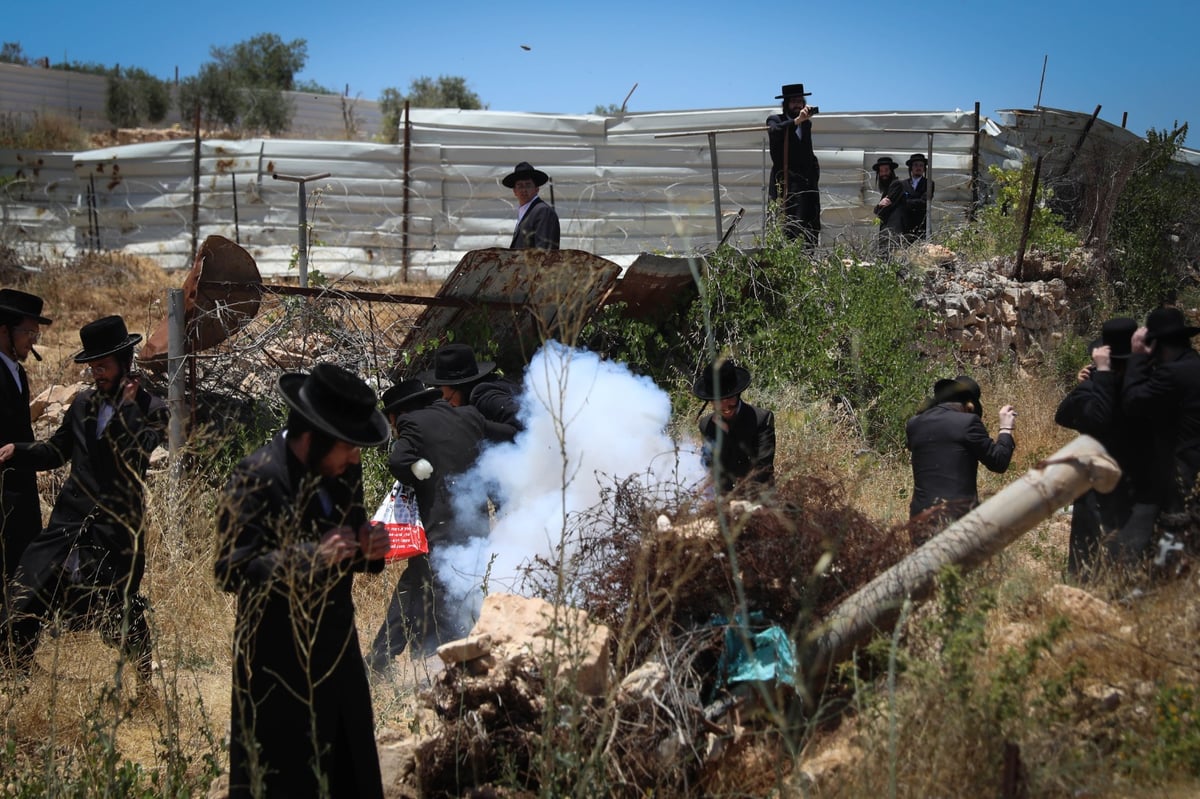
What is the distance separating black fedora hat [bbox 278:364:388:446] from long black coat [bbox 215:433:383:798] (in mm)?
168

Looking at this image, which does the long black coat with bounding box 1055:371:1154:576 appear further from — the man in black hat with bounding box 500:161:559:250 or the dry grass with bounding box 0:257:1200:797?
the man in black hat with bounding box 500:161:559:250

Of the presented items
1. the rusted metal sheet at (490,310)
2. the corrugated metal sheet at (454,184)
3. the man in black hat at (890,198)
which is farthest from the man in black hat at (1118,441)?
the corrugated metal sheet at (454,184)

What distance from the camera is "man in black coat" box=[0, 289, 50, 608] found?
5.27 m

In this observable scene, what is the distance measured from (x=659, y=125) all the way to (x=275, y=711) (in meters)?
13.8

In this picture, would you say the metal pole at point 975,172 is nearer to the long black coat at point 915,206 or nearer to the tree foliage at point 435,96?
the long black coat at point 915,206

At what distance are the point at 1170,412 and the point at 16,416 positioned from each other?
19.3 feet

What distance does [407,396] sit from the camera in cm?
621

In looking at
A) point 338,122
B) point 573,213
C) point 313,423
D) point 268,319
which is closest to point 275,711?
point 313,423

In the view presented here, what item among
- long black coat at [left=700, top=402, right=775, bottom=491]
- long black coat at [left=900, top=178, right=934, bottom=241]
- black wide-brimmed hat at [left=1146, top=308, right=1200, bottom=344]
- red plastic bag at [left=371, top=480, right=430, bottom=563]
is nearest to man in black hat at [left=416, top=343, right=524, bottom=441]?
red plastic bag at [left=371, top=480, right=430, bottom=563]

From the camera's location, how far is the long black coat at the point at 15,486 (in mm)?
5262

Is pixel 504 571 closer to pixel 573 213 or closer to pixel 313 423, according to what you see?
pixel 313 423

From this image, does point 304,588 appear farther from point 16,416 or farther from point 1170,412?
point 1170,412

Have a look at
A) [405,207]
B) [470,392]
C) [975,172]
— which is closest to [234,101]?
[405,207]

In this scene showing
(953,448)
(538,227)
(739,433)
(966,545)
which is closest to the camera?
(966,545)
